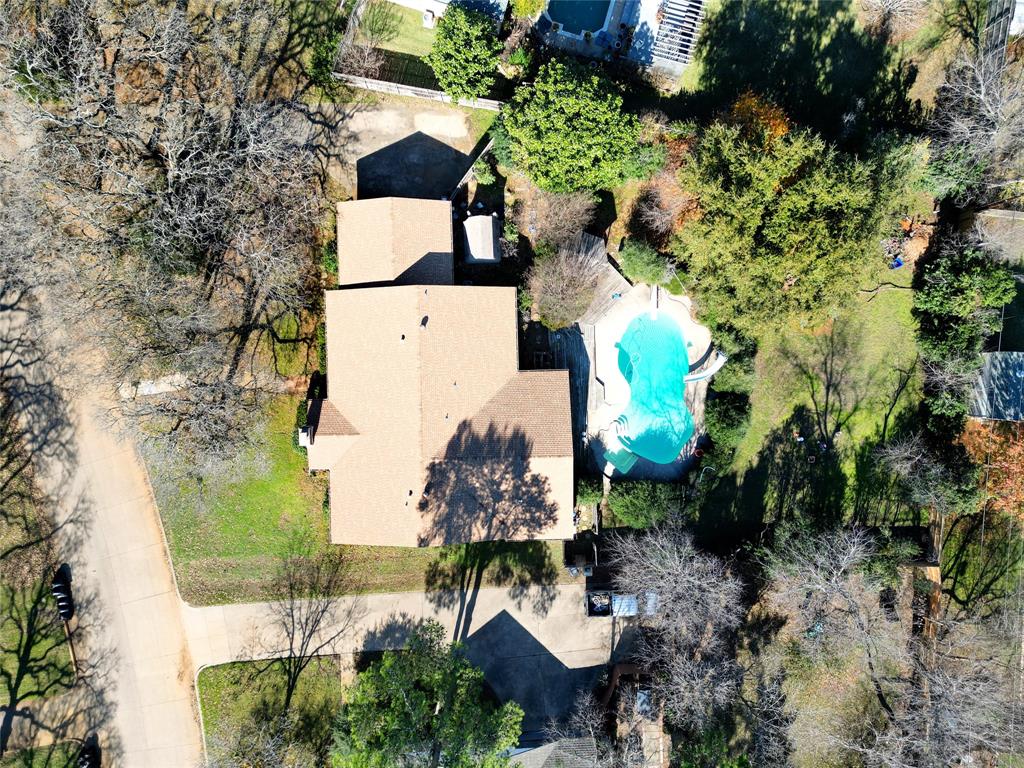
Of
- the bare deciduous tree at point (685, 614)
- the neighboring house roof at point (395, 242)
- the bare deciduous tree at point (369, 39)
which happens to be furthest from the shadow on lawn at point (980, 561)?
the bare deciduous tree at point (369, 39)

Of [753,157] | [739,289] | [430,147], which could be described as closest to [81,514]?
[430,147]

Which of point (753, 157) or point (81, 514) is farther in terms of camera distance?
point (81, 514)

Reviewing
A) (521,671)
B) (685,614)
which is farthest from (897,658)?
(521,671)

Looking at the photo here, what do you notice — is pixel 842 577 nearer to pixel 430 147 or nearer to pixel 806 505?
pixel 806 505

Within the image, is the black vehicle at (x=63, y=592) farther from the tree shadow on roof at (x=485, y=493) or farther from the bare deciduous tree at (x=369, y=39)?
the bare deciduous tree at (x=369, y=39)

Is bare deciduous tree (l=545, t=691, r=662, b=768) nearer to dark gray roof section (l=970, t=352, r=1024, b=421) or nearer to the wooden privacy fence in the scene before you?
dark gray roof section (l=970, t=352, r=1024, b=421)
